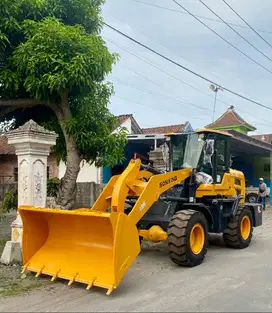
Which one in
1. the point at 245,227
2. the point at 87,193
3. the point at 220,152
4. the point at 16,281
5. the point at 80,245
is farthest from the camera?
the point at 87,193

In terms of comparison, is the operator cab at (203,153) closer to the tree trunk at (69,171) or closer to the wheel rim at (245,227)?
the wheel rim at (245,227)

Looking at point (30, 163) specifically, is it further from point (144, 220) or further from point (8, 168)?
point (8, 168)

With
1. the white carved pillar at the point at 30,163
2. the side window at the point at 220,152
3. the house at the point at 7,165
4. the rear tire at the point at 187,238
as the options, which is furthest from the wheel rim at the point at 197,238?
the house at the point at 7,165

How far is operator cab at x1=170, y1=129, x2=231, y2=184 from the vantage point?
8.27m

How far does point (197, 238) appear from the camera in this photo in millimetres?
7176

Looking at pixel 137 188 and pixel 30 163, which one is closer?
pixel 137 188

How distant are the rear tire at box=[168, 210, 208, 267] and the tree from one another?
107 inches

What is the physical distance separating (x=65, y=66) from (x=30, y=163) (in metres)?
2.12

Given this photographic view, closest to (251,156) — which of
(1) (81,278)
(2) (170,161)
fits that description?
(2) (170,161)

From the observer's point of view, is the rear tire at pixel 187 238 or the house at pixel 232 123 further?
the house at pixel 232 123

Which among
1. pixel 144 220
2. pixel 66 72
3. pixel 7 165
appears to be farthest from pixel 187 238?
pixel 7 165

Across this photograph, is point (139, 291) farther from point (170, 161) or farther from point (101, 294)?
point (170, 161)

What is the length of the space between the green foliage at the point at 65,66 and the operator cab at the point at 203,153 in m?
1.32

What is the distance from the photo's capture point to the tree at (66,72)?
309 inches
